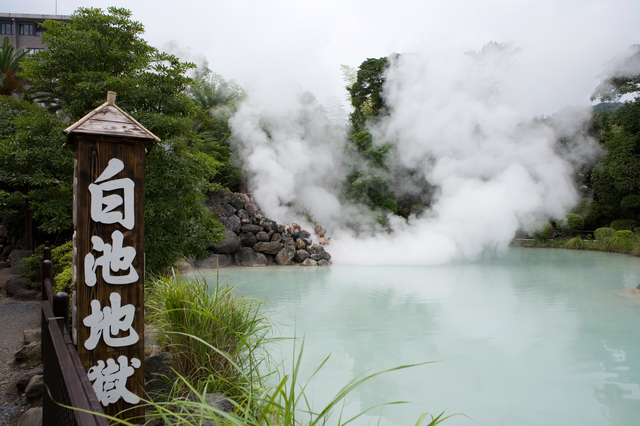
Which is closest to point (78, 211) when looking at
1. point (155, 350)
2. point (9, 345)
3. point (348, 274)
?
point (155, 350)

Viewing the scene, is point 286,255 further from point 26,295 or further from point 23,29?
point 23,29

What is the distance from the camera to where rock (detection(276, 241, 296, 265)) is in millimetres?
11453

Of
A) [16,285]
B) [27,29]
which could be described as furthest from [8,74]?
[27,29]

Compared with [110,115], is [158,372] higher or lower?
lower

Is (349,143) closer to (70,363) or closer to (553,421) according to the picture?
(553,421)

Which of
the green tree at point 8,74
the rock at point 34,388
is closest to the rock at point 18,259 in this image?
the rock at point 34,388

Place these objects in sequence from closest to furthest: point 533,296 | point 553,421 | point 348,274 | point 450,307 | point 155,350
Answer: point 553,421, point 155,350, point 450,307, point 533,296, point 348,274

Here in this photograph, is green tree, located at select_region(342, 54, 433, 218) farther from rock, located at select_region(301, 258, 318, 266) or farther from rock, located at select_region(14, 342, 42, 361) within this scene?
rock, located at select_region(14, 342, 42, 361)

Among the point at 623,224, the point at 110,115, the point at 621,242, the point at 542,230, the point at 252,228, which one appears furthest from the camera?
the point at 542,230

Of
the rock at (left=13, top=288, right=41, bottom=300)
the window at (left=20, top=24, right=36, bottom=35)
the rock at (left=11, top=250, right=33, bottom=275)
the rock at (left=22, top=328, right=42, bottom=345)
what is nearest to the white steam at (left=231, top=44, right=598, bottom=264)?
the rock at (left=11, top=250, right=33, bottom=275)

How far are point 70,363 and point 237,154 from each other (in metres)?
13.4

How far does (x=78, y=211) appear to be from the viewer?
2.03 meters

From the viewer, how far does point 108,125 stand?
2117mm

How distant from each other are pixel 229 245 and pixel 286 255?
1.53 m
